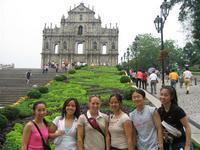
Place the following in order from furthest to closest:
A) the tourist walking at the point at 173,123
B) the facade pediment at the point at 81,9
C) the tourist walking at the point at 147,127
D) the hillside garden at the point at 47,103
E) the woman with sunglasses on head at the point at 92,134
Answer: the facade pediment at the point at 81,9 → the hillside garden at the point at 47,103 → the woman with sunglasses on head at the point at 92,134 → the tourist walking at the point at 147,127 → the tourist walking at the point at 173,123

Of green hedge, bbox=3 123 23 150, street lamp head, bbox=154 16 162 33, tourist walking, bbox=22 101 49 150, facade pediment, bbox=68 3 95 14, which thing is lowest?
green hedge, bbox=3 123 23 150

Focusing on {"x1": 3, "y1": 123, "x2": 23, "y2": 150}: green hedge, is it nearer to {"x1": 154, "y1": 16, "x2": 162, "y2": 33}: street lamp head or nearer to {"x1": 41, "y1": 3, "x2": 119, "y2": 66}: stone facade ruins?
{"x1": 154, "y1": 16, "x2": 162, "y2": 33}: street lamp head

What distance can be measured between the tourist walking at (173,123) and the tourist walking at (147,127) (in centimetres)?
13

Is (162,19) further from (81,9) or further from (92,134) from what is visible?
(81,9)

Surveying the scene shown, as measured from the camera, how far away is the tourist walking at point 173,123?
641 centimetres

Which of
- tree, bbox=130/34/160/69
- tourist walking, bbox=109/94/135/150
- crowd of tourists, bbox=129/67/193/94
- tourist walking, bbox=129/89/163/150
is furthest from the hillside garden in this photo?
tree, bbox=130/34/160/69

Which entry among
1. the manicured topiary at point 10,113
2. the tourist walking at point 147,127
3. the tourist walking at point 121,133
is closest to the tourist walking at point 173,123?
the tourist walking at point 147,127

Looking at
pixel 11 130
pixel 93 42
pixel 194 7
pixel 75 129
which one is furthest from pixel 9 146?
pixel 93 42

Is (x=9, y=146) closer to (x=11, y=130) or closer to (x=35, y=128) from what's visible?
(x=11, y=130)

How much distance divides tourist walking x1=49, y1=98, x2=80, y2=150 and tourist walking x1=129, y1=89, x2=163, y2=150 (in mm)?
1031

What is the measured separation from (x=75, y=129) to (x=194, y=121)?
804 cm

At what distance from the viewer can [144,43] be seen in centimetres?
8462

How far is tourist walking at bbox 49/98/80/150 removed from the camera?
6746mm

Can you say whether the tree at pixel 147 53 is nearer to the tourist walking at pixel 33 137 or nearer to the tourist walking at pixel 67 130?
the tourist walking at pixel 67 130
